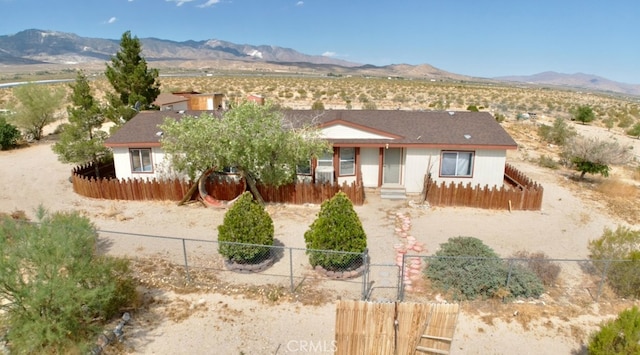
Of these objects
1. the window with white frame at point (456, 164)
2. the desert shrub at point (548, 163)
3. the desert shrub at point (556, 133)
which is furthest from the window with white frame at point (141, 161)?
the desert shrub at point (556, 133)

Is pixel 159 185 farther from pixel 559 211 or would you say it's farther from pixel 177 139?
pixel 559 211

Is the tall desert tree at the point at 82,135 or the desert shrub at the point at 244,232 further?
the tall desert tree at the point at 82,135

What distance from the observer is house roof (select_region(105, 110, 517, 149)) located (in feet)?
60.3

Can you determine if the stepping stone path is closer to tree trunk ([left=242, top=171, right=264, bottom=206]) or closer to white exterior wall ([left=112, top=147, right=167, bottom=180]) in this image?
tree trunk ([left=242, top=171, right=264, bottom=206])

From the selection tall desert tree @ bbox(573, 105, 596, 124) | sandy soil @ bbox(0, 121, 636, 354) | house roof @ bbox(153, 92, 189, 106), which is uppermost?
house roof @ bbox(153, 92, 189, 106)

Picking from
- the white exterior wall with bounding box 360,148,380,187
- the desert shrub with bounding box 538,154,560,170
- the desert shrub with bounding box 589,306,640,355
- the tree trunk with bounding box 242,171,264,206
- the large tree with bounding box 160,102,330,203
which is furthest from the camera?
the desert shrub with bounding box 538,154,560,170

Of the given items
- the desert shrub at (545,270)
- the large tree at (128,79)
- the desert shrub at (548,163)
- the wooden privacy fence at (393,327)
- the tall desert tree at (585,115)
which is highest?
the large tree at (128,79)

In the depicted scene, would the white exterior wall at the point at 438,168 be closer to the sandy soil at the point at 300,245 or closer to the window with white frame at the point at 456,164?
the window with white frame at the point at 456,164

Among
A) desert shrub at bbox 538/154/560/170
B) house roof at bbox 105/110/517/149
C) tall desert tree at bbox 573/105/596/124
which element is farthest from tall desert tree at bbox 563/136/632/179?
tall desert tree at bbox 573/105/596/124

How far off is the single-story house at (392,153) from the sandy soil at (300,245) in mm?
1892

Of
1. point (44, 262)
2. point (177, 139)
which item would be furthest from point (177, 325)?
point (177, 139)

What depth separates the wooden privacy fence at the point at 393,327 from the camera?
6457mm

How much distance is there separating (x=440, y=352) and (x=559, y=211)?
44.0 ft

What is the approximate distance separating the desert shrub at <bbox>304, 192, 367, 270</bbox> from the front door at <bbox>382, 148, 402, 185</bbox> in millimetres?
8614
